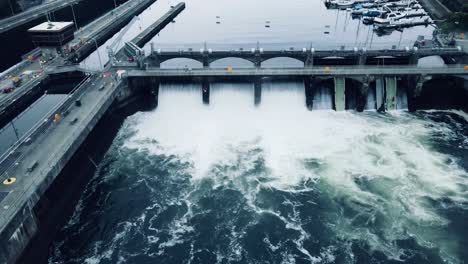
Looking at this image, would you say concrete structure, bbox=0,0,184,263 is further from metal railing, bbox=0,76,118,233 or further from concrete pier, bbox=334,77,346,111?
concrete pier, bbox=334,77,346,111

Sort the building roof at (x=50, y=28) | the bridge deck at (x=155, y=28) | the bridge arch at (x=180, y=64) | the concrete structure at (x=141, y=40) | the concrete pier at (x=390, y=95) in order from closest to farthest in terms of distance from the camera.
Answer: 1. the concrete pier at (x=390, y=95)
2. the concrete structure at (x=141, y=40)
3. the building roof at (x=50, y=28)
4. the bridge arch at (x=180, y=64)
5. the bridge deck at (x=155, y=28)

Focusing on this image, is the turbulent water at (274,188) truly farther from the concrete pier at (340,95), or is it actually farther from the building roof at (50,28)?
the building roof at (50,28)

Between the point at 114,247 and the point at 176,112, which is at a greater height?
the point at 176,112

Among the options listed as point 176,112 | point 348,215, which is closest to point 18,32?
point 176,112

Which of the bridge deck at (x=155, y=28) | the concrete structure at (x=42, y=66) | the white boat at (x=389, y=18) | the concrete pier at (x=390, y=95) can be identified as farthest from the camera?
the white boat at (x=389, y=18)

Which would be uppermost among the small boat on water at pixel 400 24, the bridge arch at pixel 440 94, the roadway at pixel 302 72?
the small boat on water at pixel 400 24

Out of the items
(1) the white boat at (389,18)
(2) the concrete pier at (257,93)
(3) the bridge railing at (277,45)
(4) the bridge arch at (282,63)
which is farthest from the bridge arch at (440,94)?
(1) the white boat at (389,18)

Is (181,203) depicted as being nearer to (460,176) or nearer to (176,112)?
(176,112)
